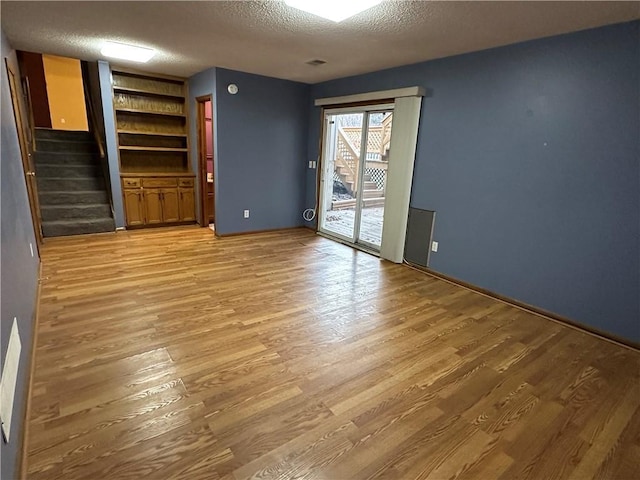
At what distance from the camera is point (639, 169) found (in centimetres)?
259

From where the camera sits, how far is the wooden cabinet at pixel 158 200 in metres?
5.39

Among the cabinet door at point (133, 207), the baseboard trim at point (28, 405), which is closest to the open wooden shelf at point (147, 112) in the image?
the cabinet door at point (133, 207)

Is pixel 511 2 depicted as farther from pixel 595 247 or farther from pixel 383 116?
pixel 383 116

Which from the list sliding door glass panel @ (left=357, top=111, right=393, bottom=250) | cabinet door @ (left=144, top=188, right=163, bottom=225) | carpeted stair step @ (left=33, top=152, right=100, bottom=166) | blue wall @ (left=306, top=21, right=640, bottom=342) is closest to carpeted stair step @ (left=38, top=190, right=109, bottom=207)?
cabinet door @ (left=144, top=188, right=163, bottom=225)

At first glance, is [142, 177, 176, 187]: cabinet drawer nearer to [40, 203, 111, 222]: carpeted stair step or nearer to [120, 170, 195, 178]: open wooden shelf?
[120, 170, 195, 178]: open wooden shelf

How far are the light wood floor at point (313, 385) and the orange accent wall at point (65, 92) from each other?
566 centimetres

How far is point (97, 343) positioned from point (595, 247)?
3.86 metres

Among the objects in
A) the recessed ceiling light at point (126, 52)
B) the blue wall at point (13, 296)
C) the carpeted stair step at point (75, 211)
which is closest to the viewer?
the blue wall at point (13, 296)

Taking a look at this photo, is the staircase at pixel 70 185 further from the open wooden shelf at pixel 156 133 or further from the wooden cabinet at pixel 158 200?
the open wooden shelf at pixel 156 133

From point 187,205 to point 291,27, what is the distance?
148 inches

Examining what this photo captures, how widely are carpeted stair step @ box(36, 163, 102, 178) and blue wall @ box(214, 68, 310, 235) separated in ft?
8.29

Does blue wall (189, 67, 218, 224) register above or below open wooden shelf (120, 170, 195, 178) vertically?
above

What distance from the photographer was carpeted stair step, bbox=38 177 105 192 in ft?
17.8

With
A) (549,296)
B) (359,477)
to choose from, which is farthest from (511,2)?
(359,477)
